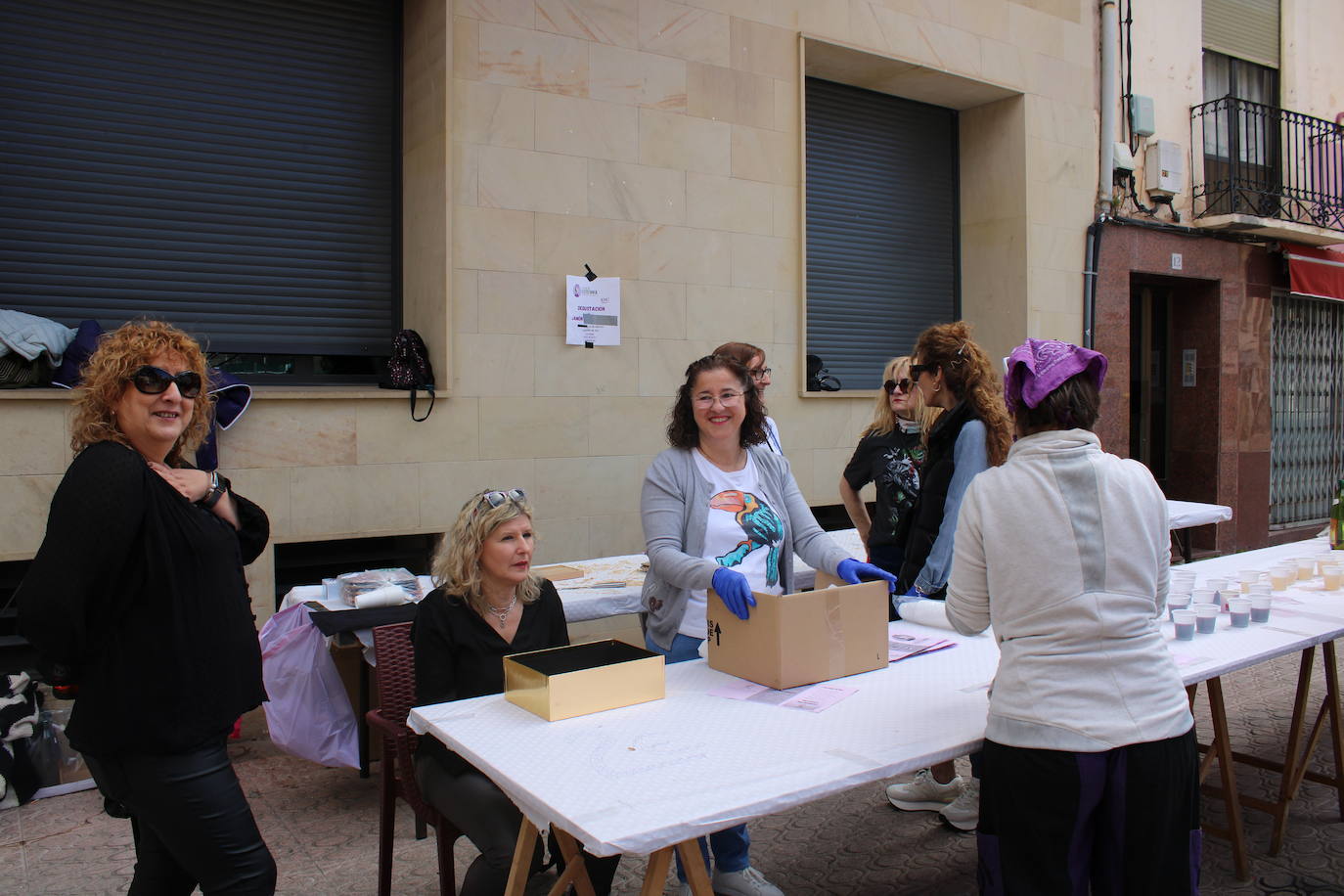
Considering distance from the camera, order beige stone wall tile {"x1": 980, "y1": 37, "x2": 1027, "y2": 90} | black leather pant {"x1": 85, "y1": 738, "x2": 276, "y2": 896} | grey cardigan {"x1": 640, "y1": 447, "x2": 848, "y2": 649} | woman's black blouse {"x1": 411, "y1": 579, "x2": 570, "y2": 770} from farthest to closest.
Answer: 1. beige stone wall tile {"x1": 980, "y1": 37, "x2": 1027, "y2": 90}
2. grey cardigan {"x1": 640, "y1": 447, "x2": 848, "y2": 649}
3. woman's black blouse {"x1": 411, "y1": 579, "x2": 570, "y2": 770}
4. black leather pant {"x1": 85, "y1": 738, "x2": 276, "y2": 896}

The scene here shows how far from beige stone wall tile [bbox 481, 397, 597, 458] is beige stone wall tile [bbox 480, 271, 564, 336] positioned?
443mm

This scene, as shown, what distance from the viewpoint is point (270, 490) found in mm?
5391

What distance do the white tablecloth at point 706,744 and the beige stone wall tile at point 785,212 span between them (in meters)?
4.57

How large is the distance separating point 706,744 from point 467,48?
4822mm

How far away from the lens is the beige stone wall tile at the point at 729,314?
6738 millimetres

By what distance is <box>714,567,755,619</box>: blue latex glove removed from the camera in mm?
2695

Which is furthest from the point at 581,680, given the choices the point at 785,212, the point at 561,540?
the point at 785,212

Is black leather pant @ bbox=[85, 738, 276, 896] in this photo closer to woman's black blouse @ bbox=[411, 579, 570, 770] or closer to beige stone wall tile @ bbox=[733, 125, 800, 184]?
woman's black blouse @ bbox=[411, 579, 570, 770]

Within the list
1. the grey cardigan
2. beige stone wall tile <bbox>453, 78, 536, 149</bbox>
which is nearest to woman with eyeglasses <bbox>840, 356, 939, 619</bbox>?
the grey cardigan

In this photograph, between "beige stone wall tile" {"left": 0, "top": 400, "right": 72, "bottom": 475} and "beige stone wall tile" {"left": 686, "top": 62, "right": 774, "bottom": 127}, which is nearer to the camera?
"beige stone wall tile" {"left": 0, "top": 400, "right": 72, "bottom": 475}

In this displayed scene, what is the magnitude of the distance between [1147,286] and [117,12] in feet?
31.1

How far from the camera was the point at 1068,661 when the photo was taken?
2191 mm

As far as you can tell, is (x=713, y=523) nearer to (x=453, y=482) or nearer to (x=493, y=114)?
(x=453, y=482)

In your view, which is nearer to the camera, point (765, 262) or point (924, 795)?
point (924, 795)
